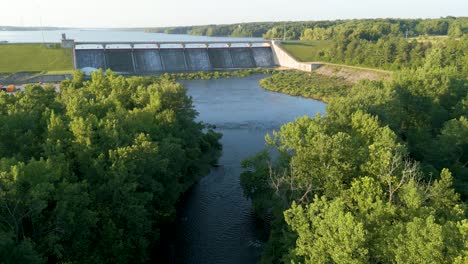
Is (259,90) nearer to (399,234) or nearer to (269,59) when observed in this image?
(269,59)

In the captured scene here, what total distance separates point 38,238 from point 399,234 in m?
15.7

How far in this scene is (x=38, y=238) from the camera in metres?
17.6

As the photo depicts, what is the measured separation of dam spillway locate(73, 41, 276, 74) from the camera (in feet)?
277

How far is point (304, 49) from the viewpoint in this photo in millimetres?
107188

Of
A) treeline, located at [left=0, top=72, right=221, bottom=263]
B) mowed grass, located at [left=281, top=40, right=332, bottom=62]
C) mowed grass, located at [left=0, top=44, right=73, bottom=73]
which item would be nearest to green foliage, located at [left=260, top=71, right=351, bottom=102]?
mowed grass, located at [left=281, top=40, right=332, bottom=62]

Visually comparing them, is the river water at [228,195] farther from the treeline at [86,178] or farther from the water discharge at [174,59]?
the water discharge at [174,59]

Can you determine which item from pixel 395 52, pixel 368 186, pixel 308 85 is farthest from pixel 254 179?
pixel 395 52

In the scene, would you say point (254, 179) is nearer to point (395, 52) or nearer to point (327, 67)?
point (395, 52)

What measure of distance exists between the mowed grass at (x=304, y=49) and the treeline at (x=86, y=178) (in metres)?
74.7

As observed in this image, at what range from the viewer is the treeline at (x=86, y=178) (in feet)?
55.4

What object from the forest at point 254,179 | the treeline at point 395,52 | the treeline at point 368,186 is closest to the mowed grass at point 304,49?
the treeline at point 395,52

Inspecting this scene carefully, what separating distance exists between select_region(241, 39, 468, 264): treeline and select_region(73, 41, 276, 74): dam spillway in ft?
204

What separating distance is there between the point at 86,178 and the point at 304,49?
9395 cm

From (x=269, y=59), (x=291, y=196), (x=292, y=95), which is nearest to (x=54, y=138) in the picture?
(x=291, y=196)
